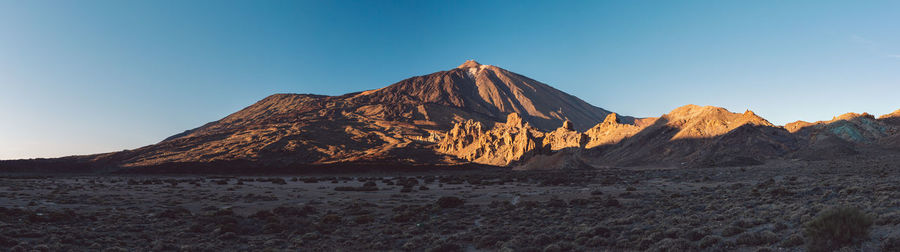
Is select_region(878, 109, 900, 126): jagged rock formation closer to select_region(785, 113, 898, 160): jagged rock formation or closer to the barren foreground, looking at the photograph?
select_region(785, 113, 898, 160): jagged rock formation

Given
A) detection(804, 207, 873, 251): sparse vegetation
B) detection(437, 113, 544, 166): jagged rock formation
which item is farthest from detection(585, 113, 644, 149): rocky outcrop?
detection(804, 207, 873, 251): sparse vegetation

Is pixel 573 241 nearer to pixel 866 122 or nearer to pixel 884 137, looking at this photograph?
pixel 884 137

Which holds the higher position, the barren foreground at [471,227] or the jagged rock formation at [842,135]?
the jagged rock formation at [842,135]

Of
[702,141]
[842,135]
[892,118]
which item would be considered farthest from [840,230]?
[892,118]

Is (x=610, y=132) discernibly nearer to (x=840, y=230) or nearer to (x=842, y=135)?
(x=842, y=135)

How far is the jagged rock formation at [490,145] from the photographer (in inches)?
4373

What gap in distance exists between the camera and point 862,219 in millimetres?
8812

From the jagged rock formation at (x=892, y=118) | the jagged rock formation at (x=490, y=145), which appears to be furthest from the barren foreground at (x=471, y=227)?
the jagged rock formation at (x=892, y=118)

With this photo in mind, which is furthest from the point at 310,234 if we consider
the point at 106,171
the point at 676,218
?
the point at 106,171

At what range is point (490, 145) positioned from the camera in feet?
Result: 418

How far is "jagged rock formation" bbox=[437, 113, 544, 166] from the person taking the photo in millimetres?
111062

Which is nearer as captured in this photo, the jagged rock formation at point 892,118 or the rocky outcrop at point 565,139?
the jagged rock formation at point 892,118

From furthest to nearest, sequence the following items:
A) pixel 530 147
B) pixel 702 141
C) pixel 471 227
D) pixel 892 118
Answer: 1. pixel 530 147
2. pixel 702 141
3. pixel 892 118
4. pixel 471 227

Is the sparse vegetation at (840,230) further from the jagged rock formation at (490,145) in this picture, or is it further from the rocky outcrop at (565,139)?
the rocky outcrop at (565,139)
